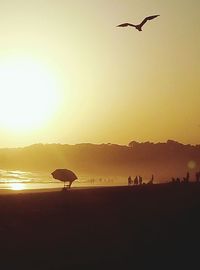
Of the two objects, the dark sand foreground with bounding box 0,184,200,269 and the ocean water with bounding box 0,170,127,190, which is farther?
the ocean water with bounding box 0,170,127,190

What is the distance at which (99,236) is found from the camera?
16266 millimetres

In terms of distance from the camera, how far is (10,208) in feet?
76.9

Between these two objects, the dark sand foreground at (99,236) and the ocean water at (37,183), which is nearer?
the dark sand foreground at (99,236)

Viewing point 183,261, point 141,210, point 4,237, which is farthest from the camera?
point 141,210

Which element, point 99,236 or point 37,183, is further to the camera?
point 37,183

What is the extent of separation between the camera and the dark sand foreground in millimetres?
12914

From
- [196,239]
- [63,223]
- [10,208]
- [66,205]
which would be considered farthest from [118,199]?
[196,239]

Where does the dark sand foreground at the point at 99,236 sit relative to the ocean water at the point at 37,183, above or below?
below

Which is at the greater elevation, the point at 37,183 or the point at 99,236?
the point at 37,183

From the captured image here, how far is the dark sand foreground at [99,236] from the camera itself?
1291cm

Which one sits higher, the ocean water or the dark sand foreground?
the ocean water

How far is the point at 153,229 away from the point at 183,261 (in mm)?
4976

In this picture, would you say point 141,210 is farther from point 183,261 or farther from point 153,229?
point 183,261

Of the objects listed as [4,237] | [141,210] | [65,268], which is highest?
[141,210]
